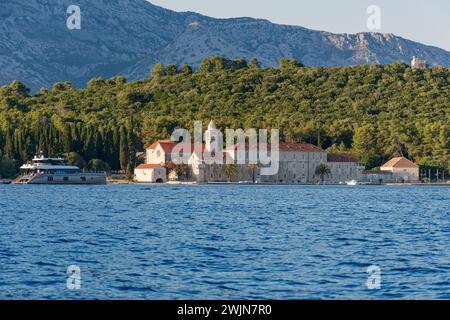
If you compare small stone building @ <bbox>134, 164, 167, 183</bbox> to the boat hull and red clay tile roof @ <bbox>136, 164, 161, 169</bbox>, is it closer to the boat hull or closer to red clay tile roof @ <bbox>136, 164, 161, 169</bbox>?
red clay tile roof @ <bbox>136, 164, 161, 169</bbox>

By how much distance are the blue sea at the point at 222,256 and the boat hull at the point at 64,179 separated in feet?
249

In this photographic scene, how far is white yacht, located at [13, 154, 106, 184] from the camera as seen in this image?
12962 cm

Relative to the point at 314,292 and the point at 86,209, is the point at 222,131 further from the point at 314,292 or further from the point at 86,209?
the point at 314,292

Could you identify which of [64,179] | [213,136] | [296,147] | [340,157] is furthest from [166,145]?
[340,157]

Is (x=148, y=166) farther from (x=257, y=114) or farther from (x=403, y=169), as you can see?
(x=403, y=169)

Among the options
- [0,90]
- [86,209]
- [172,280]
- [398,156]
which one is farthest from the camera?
[0,90]

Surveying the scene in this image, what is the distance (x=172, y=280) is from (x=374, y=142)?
131m

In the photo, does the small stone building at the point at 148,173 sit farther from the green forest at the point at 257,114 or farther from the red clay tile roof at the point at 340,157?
the red clay tile roof at the point at 340,157

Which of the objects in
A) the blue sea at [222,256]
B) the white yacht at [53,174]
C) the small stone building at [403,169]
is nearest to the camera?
the blue sea at [222,256]

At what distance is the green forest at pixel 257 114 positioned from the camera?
13700cm

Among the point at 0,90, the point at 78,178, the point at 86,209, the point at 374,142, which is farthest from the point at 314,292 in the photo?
the point at 0,90

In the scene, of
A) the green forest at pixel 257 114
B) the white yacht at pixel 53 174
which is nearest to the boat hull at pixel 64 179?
the white yacht at pixel 53 174

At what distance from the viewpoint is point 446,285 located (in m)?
26.0

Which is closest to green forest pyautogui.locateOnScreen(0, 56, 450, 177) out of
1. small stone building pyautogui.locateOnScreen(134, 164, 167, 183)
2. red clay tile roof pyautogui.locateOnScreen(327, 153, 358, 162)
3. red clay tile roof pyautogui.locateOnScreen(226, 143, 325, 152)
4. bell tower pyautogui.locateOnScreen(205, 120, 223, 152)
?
small stone building pyautogui.locateOnScreen(134, 164, 167, 183)
